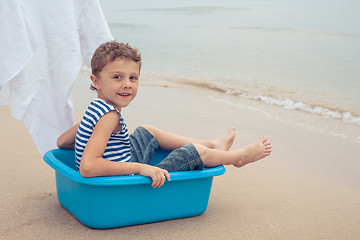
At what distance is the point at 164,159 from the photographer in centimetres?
183

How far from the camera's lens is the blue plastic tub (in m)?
1.60

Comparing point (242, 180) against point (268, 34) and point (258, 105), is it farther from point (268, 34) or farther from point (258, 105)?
point (268, 34)

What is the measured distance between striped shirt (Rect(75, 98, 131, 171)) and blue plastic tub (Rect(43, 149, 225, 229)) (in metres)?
0.12

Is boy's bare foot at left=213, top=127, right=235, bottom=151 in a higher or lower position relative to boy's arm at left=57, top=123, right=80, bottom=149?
lower

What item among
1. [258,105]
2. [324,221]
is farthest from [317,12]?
[324,221]

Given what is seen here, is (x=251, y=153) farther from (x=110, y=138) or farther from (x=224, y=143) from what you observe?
(x=110, y=138)

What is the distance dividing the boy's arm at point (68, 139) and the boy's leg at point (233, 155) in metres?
0.55

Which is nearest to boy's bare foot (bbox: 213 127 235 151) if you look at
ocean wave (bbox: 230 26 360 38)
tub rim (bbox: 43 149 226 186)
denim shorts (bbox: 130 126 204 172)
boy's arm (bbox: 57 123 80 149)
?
denim shorts (bbox: 130 126 204 172)

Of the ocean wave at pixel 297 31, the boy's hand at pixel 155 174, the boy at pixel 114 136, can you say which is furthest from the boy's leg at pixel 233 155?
the ocean wave at pixel 297 31

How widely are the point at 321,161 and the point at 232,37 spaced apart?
6694 millimetres

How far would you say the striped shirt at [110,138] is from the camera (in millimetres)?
Result: 1650

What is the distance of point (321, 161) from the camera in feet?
8.89

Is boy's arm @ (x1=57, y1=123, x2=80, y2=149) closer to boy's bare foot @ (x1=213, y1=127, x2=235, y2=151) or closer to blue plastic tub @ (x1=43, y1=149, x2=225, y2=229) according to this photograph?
blue plastic tub @ (x1=43, y1=149, x2=225, y2=229)

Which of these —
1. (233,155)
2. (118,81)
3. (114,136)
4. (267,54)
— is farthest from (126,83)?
(267,54)
